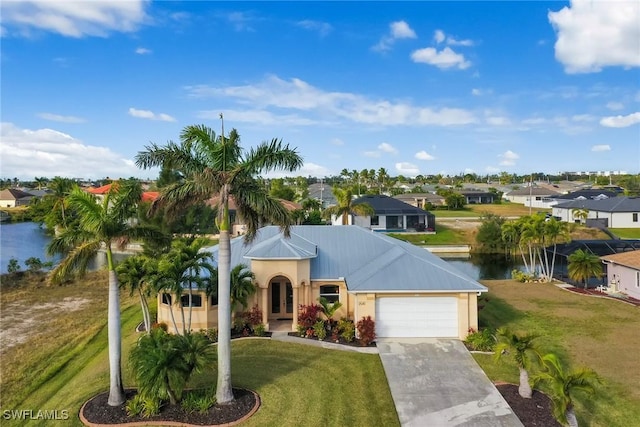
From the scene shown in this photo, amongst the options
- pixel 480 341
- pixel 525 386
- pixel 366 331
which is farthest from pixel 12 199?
pixel 525 386

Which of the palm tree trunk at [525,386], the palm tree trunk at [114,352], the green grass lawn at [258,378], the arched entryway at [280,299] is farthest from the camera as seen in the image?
the arched entryway at [280,299]

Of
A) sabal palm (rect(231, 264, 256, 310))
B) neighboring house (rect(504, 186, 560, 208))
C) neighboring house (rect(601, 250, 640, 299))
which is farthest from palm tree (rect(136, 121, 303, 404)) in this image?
neighboring house (rect(504, 186, 560, 208))

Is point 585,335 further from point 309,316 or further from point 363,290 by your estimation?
point 309,316

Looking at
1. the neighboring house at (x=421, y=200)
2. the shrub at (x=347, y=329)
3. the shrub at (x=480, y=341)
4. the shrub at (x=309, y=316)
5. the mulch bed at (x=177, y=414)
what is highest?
the neighboring house at (x=421, y=200)

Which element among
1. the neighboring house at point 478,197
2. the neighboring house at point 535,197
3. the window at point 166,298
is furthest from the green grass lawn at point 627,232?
the window at point 166,298

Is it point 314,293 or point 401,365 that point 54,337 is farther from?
point 401,365

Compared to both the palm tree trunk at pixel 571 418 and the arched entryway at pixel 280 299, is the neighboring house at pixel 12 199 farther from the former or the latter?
the palm tree trunk at pixel 571 418
